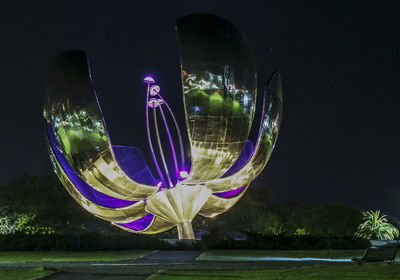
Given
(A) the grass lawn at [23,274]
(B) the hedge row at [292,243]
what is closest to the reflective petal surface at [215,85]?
(B) the hedge row at [292,243]

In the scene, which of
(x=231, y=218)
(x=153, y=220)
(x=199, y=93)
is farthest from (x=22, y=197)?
(x=199, y=93)

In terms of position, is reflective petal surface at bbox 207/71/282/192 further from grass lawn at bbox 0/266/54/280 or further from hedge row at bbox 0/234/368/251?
grass lawn at bbox 0/266/54/280

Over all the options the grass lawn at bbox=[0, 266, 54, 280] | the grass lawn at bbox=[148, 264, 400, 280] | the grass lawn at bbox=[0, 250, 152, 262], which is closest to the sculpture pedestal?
the grass lawn at bbox=[0, 250, 152, 262]

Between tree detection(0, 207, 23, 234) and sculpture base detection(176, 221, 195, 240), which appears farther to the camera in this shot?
tree detection(0, 207, 23, 234)

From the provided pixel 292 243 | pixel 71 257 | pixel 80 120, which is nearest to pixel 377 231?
pixel 292 243

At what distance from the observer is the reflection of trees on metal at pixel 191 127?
1809 centimetres

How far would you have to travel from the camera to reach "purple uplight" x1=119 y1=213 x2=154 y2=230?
26070 millimetres

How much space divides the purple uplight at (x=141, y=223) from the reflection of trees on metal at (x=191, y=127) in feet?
4.10

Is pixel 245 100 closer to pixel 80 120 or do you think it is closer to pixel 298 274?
pixel 80 120

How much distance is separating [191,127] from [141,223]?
997cm

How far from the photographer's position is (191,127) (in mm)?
18375

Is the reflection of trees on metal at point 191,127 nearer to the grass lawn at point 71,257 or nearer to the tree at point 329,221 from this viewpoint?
the grass lawn at point 71,257

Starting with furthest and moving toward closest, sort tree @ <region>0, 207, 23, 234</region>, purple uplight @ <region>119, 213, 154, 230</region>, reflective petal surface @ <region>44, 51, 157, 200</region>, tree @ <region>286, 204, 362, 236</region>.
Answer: tree @ <region>286, 204, 362, 236</region> → tree @ <region>0, 207, 23, 234</region> → purple uplight @ <region>119, 213, 154, 230</region> → reflective petal surface @ <region>44, 51, 157, 200</region>

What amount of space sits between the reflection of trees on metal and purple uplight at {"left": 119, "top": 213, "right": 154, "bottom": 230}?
125 centimetres
